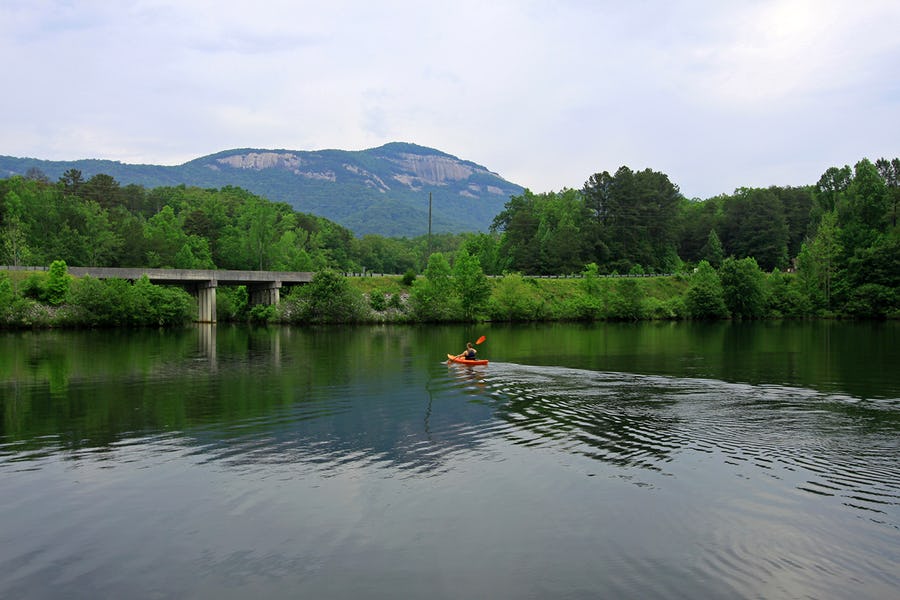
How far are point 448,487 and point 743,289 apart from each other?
107 m

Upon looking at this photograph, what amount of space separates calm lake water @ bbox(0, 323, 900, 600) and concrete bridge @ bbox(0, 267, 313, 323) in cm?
5487

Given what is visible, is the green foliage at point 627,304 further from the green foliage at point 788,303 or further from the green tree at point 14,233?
the green tree at point 14,233

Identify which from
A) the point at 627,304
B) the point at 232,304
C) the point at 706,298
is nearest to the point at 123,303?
the point at 232,304

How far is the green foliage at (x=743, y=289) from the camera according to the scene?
112375mm

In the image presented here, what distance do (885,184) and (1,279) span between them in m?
133

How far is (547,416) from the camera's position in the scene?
87.7 ft

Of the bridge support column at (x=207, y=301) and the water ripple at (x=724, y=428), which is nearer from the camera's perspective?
the water ripple at (x=724, y=428)

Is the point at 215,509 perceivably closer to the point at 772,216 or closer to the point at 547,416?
the point at 547,416

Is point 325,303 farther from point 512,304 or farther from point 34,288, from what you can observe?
point 34,288

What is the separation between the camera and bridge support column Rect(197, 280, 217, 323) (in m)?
94.9

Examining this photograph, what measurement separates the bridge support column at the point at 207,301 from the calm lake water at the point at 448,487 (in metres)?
58.4

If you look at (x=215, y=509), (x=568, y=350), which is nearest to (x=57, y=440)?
(x=215, y=509)

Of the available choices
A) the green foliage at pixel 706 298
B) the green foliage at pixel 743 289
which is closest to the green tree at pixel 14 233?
the green foliage at pixel 706 298

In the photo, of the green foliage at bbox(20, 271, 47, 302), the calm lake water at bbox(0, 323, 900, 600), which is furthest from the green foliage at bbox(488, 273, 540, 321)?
the calm lake water at bbox(0, 323, 900, 600)
